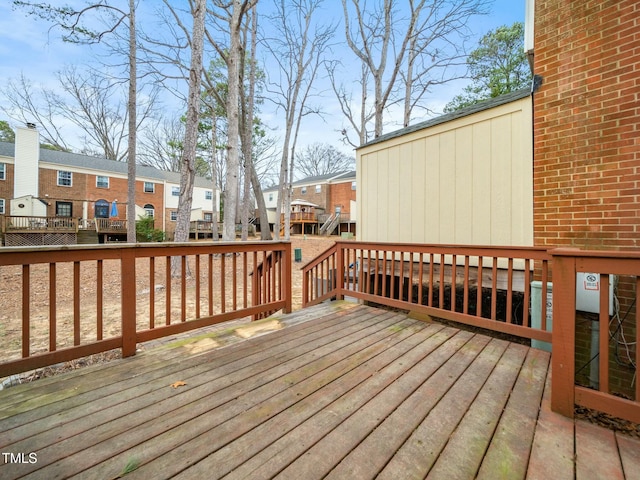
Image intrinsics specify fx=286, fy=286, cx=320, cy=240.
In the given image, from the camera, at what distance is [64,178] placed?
62.9 feet

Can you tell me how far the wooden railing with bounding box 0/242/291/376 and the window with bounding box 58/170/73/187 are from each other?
1462 centimetres

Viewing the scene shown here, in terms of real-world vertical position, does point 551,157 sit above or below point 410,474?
above

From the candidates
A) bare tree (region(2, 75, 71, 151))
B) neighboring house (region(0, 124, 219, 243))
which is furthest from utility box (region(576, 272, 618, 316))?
bare tree (region(2, 75, 71, 151))

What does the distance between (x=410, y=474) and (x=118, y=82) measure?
42.3 ft

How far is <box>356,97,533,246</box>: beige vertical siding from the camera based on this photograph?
330 cm

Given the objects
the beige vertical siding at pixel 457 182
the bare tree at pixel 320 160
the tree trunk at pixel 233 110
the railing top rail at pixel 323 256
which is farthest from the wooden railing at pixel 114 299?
the bare tree at pixel 320 160

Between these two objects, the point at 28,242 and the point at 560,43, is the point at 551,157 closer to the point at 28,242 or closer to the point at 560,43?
the point at 560,43

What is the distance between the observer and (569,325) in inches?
62.7

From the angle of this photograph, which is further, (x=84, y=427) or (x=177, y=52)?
(x=177, y=52)

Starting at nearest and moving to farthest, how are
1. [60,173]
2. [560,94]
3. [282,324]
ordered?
[560,94] → [282,324] → [60,173]

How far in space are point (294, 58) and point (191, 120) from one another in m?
9.23

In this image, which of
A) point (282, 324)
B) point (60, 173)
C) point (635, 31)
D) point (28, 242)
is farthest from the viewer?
point (60, 173)

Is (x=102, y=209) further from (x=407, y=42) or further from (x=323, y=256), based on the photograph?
(x=323, y=256)

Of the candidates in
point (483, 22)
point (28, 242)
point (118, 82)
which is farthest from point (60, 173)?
point (483, 22)
